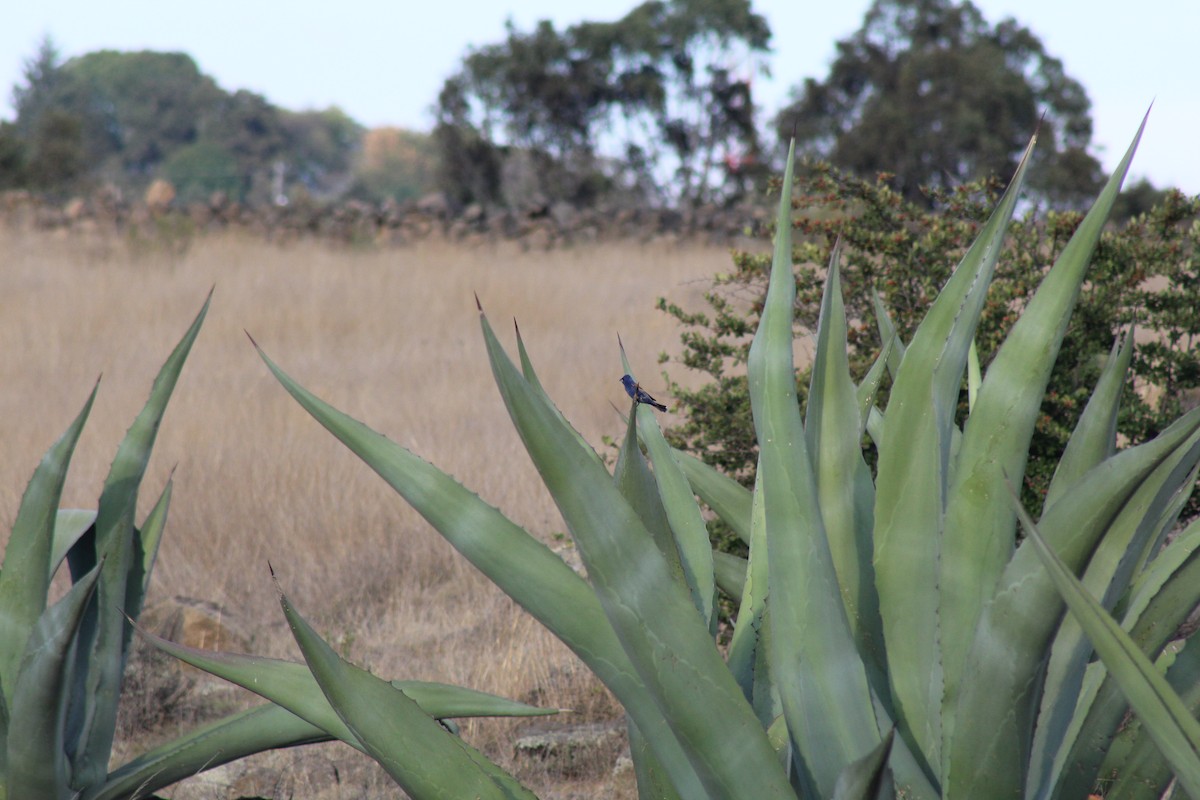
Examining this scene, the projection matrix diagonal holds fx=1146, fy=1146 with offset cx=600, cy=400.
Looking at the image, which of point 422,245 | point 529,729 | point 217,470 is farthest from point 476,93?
point 529,729

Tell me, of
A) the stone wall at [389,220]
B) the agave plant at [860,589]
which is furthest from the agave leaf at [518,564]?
the stone wall at [389,220]

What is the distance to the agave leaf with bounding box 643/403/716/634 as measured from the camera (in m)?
1.50

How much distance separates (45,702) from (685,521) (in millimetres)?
899

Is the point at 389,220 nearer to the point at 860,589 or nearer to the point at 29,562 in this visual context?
the point at 29,562

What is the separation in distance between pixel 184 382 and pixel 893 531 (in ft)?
20.7

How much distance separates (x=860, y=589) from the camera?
136cm

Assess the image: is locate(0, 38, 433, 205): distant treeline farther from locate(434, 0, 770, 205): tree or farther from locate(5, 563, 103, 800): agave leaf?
locate(5, 563, 103, 800): agave leaf

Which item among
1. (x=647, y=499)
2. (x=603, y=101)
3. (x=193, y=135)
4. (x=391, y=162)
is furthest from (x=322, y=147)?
(x=647, y=499)

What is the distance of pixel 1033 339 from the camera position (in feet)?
4.12

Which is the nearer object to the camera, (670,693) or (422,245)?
(670,693)

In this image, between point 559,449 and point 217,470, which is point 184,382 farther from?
point 559,449

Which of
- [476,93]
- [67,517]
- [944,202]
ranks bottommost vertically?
[67,517]

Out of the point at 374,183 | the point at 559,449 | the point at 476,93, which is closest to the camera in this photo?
the point at 559,449

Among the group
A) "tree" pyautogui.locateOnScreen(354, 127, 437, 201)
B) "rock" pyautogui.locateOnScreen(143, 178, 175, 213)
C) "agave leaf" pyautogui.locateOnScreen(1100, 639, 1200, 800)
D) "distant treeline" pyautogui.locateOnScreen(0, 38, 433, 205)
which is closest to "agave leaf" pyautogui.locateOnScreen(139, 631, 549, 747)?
"agave leaf" pyautogui.locateOnScreen(1100, 639, 1200, 800)
